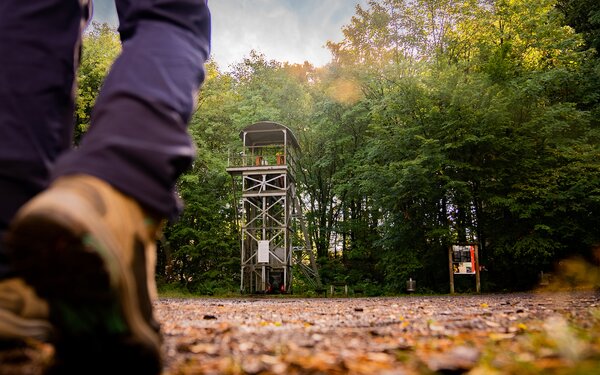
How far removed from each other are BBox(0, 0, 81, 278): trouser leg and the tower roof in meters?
16.9

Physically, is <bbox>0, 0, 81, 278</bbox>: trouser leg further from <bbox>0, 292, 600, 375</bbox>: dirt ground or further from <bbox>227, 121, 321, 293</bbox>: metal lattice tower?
<bbox>227, 121, 321, 293</bbox>: metal lattice tower

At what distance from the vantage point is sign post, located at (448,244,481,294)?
47.4 feet

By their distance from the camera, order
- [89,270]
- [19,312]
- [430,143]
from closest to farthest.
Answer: [89,270]
[19,312]
[430,143]

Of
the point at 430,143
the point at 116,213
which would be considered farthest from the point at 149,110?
the point at 430,143

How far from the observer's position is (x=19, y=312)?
108 centimetres

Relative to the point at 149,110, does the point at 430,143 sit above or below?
above

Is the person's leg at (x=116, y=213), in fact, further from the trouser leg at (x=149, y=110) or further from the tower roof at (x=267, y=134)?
the tower roof at (x=267, y=134)

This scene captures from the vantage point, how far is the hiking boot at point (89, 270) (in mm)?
731

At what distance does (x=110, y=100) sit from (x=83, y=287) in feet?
1.32

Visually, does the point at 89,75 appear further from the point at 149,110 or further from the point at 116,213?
the point at 116,213

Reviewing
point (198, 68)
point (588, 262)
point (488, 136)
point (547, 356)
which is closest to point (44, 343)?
point (198, 68)

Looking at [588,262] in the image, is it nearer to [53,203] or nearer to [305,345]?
[305,345]

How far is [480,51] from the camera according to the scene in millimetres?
16984

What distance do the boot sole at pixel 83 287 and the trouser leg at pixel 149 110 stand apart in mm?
130
